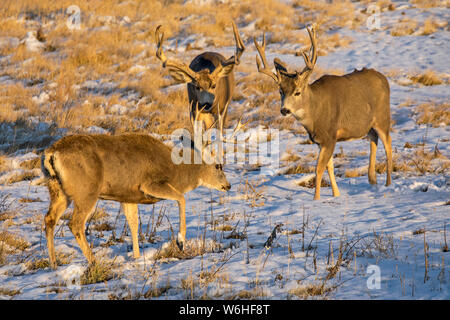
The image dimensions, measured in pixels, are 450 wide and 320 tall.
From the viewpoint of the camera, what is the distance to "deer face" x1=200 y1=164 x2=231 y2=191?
7711 millimetres

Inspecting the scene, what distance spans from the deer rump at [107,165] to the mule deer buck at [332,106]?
2.77 m

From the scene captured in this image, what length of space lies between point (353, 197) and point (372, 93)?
6.77 feet

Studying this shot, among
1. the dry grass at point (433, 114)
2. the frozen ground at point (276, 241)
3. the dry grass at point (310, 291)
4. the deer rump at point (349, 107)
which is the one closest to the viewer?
the dry grass at point (310, 291)

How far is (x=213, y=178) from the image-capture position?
308 inches

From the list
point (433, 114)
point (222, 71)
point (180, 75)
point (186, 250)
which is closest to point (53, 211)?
point (186, 250)

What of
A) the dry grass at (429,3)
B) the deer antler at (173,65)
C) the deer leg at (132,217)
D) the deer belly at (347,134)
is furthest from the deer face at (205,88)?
the dry grass at (429,3)

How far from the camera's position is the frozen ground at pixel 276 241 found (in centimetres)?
515

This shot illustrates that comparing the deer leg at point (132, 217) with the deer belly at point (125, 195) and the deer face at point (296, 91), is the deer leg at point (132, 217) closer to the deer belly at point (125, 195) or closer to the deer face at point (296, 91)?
the deer belly at point (125, 195)

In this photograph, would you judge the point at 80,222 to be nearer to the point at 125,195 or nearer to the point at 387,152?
the point at 125,195

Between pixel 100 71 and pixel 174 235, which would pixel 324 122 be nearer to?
pixel 174 235

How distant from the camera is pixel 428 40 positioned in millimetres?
20359

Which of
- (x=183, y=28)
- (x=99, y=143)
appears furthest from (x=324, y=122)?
(x=183, y=28)

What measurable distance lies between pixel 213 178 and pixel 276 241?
152cm

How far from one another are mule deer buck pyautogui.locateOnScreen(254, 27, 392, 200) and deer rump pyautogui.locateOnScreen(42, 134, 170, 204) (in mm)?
2768
